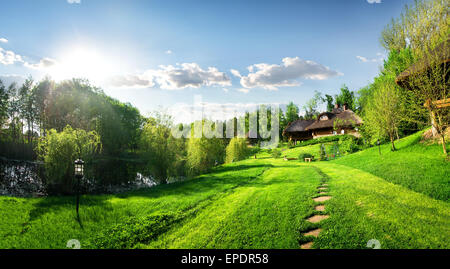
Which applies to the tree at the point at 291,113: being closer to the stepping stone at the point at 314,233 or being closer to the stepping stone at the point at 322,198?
the stepping stone at the point at 322,198

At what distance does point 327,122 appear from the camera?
28.4 m

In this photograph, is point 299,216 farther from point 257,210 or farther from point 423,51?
point 423,51

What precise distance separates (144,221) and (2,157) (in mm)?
31672

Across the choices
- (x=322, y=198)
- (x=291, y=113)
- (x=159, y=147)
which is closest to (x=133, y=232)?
(x=322, y=198)

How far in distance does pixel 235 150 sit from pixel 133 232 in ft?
53.6

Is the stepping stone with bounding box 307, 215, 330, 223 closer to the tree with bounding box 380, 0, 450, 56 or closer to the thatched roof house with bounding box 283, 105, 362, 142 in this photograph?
the tree with bounding box 380, 0, 450, 56

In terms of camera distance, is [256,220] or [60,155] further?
[60,155]

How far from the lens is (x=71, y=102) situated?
2569 centimetres

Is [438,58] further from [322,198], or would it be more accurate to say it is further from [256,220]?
[256,220]

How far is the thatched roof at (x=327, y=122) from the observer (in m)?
25.8

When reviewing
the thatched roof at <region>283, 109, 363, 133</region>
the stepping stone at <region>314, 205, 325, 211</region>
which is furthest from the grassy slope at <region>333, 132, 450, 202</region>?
the thatched roof at <region>283, 109, 363, 133</region>

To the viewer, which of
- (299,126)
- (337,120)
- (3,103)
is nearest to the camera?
(3,103)
